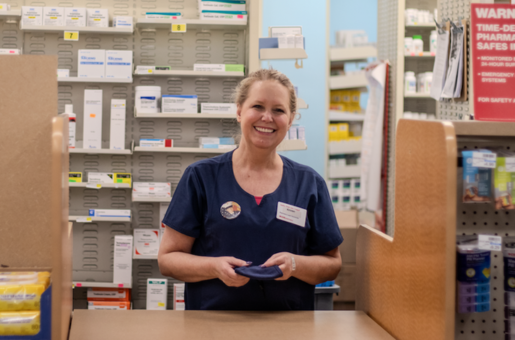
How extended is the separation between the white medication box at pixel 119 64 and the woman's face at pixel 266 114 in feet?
9.77

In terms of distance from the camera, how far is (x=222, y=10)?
4.82m

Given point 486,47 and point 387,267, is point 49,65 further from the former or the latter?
point 486,47

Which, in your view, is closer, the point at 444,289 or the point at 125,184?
the point at 444,289

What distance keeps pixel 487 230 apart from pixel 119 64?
3842 millimetres

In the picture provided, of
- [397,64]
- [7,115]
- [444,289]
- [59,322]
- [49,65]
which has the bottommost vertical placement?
[59,322]

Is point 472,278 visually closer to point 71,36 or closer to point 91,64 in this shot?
point 91,64

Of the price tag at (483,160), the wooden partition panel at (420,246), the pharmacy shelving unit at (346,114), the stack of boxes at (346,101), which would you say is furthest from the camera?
the stack of boxes at (346,101)

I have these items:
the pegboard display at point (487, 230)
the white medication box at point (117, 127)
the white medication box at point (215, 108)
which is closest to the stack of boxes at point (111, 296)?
the white medication box at point (117, 127)

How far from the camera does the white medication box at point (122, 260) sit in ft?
16.1

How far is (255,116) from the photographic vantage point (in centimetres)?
207

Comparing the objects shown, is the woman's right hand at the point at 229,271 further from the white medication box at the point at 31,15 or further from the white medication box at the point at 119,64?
the white medication box at the point at 31,15

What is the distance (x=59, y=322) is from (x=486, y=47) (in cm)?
164

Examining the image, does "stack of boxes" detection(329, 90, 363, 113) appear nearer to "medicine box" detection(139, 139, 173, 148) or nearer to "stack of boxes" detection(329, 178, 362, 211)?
"stack of boxes" detection(329, 178, 362, 211)

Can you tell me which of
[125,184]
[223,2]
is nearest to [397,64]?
[223,2]
